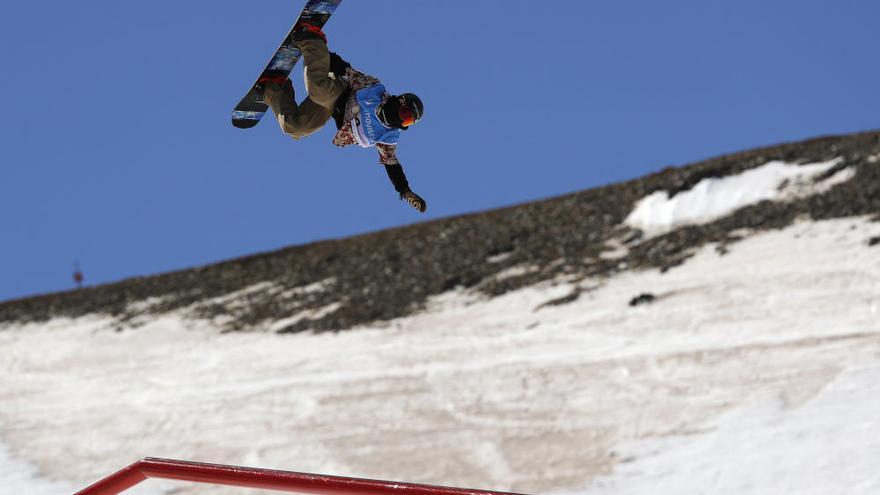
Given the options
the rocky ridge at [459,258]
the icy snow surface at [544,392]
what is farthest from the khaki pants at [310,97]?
the rocky ridge at [459,258]

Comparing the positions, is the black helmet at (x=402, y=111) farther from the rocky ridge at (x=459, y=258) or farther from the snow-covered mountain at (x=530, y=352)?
the rocky ridge at (x=459, y=258)

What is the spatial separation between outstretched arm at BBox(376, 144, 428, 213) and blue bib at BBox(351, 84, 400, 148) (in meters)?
0.14

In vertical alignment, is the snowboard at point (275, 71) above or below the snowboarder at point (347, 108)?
above

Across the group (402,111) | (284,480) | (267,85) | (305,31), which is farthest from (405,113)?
(284,480)

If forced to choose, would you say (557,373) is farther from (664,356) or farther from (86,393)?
(86,393)

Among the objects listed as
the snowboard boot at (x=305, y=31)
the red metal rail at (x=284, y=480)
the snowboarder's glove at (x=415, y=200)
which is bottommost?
the red metal rail at (x=284, y=480)

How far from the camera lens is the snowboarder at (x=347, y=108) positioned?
716 centimetres

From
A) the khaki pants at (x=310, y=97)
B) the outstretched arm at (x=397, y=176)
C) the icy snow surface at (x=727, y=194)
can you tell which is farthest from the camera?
the icy snow surface at (x=727, y=194)

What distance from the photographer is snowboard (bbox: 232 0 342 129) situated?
7270mm

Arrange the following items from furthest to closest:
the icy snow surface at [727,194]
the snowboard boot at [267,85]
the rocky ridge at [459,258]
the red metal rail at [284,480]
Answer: the icy snow surface at [727,194], the rocky ridge at [459,258], the snowboard boot at [267,85], the red metal rail at [284,480]

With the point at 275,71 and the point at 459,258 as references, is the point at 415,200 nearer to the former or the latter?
the point at 275,71

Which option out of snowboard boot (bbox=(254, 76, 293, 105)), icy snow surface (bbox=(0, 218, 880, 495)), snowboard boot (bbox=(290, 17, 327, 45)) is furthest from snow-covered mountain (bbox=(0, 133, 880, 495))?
snowboard boot (bbox=(290, 17, 327, 45))

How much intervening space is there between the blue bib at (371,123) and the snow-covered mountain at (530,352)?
8.92 m

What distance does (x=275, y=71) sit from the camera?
25.7 feet
